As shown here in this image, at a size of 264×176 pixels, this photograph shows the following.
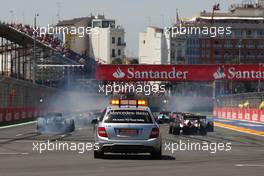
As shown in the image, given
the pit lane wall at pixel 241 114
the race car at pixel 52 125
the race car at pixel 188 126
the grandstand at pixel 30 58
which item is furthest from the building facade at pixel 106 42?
the race car at pixel 188 126

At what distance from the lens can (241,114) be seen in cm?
6844

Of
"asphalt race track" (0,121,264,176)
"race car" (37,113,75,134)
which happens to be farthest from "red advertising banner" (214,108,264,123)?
"asphalt race track" (0,121,264,176)

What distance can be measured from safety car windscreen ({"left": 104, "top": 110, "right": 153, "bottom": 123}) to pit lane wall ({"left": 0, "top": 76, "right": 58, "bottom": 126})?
102ft

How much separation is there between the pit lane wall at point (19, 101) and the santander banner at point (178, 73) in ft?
20.8

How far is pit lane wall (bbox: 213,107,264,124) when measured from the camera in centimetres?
6022

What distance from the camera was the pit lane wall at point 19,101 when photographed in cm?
5247

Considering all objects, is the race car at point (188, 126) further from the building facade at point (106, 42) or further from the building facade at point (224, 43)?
the building facade at point (106, 42)

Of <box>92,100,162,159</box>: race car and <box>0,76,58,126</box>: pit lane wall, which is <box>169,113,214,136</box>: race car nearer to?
<box>0,76,58,126</box>: pit lane wall

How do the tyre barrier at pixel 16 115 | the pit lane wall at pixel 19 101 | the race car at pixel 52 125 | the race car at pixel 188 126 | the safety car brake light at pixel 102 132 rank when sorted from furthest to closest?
the pit lane wall at pixel 19 101
the tyre barrier at pixel 16 115
the race car at pixel 52 125
the race car at pixel 188 126
the safety car brake light at pixel 102 132

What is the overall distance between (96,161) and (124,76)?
53967 mm

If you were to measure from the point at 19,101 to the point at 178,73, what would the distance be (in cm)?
1943

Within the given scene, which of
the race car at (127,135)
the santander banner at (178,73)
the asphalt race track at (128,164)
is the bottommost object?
the asphalt race track at (128,164)
